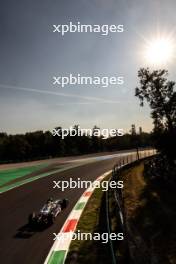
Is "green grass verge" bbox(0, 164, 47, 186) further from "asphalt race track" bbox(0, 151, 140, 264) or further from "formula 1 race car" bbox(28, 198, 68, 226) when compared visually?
"formula 1 race car" bbox(28, 198, 68, 226)

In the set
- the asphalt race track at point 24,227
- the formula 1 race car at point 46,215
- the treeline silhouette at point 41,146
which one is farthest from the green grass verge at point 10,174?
the treeline silhouette at point 41,146

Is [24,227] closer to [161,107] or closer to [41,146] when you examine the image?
[161,107]

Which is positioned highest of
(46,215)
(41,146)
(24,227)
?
(41,146)

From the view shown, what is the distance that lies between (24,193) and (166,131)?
2170 cm

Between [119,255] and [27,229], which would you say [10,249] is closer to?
[27,229]

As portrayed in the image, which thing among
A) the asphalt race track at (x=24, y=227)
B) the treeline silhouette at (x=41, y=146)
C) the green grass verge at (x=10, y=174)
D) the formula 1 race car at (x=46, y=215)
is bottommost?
the asphalt race track at (x=24, y=227)

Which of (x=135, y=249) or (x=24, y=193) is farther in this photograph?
(x=24, y=193)

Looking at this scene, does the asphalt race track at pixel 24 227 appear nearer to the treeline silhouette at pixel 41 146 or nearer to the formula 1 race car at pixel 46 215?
the formula 1 race car at pixel 46 215

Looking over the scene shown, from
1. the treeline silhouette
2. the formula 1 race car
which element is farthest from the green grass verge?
the treeline silhouette

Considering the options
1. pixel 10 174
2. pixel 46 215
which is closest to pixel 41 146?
pixel 10 174

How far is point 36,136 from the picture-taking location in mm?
92750

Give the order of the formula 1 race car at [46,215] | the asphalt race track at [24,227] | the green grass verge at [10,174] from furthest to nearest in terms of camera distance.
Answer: the green grass verge at [10,174] → the formula 1 race car at [46,215] → the asphalt race track at [24,227]

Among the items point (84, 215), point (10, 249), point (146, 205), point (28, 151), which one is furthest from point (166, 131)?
point (28, 151)

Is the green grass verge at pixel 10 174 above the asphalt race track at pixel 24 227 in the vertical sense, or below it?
above
